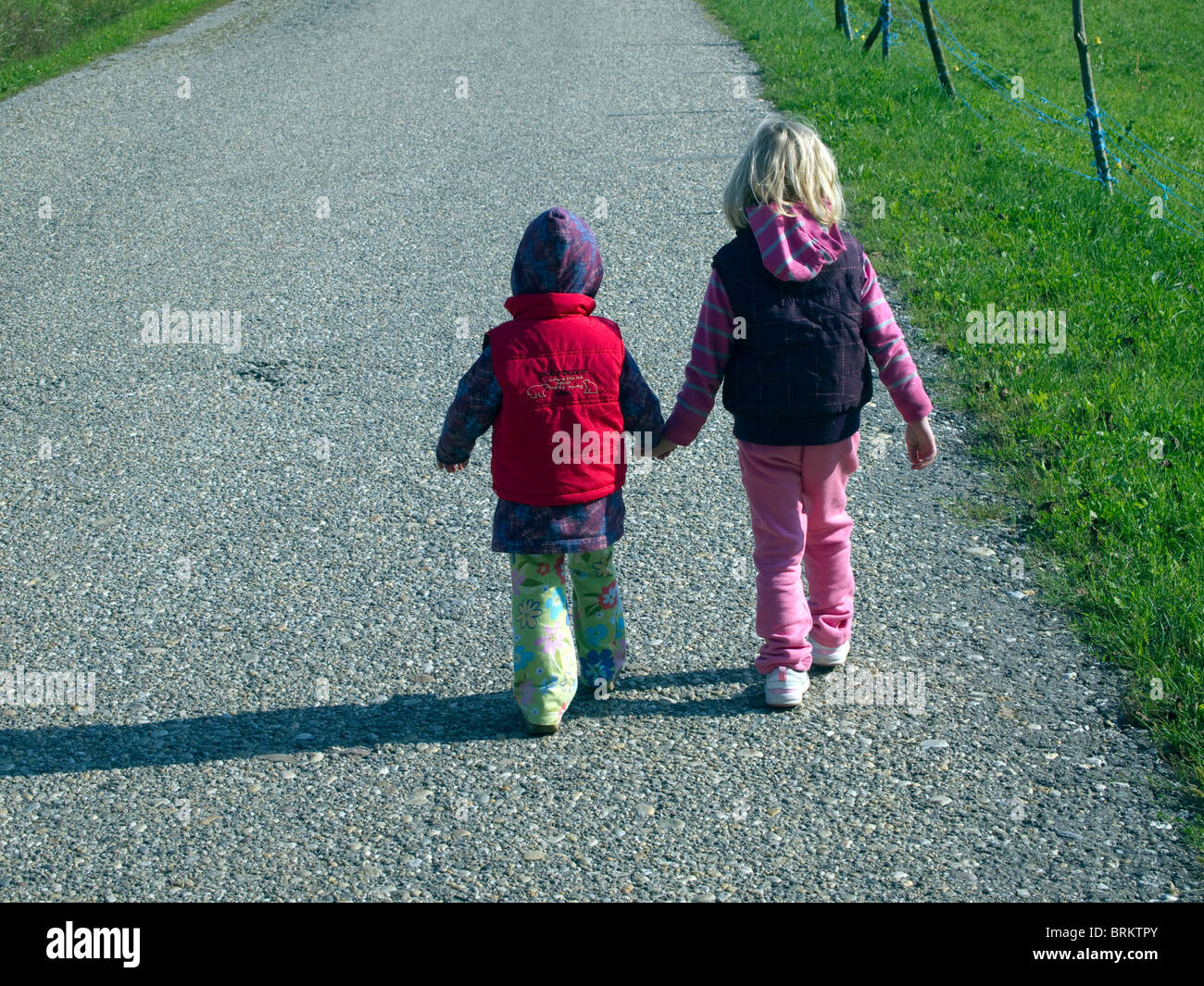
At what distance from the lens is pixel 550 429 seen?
3.61 m

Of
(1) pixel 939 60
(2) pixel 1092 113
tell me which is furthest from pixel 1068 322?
(1) pixel 939 60

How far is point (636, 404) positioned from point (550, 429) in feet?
0.98

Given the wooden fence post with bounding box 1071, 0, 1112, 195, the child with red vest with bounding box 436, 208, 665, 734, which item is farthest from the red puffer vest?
the wooden fence post with bounding box 1071, 0, 1112, 195

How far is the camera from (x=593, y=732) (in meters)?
3.83

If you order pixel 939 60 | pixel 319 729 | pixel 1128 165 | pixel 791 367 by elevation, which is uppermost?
pixel 939 60

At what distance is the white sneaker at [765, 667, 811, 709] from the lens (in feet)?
12.6

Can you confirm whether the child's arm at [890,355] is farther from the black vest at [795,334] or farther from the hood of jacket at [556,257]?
the hood of jacket at [556,257]

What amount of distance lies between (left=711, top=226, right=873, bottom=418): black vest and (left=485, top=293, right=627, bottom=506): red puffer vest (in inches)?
15.0

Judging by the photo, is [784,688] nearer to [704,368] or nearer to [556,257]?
[704,368]

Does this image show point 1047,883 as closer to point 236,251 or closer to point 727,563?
point 727,563

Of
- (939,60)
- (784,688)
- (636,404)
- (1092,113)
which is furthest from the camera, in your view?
(939,60)

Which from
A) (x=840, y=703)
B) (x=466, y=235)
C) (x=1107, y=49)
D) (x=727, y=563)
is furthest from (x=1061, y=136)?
(x=1107, y=49)
